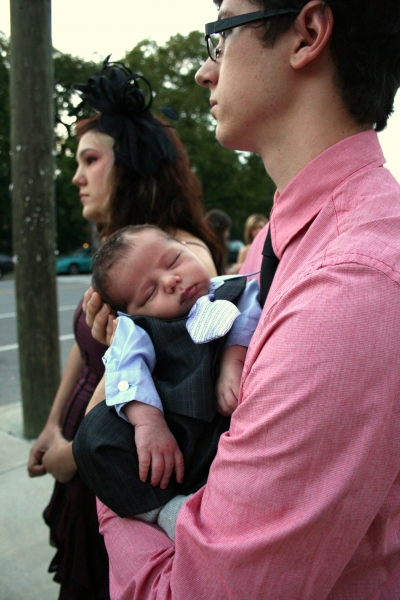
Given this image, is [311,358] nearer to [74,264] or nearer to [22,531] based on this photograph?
[22,531]

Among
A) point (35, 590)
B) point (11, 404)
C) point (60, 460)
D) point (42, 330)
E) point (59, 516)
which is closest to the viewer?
point (60, 460)

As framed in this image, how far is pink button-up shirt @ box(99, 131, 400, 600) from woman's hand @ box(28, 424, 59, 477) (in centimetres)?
139

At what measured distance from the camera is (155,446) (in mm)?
1249

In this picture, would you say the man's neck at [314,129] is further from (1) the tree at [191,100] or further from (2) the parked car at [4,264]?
(1) the tree at [191,100]

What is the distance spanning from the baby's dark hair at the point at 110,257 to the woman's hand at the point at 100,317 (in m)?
0.02

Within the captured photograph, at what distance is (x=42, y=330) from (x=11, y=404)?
4.59 feet

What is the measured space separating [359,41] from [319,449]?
2.90 ft

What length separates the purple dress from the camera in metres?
2.01

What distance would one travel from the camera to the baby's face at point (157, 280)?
160cm

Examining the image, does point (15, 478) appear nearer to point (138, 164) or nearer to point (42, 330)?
point (42, 330)

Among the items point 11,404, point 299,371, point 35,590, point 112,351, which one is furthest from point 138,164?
point 11,404

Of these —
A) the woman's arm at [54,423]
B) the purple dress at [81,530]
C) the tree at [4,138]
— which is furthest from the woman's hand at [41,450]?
the tree at [4,138]

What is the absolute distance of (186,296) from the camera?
1.61 metres

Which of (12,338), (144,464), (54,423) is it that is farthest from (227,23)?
(12,338)
